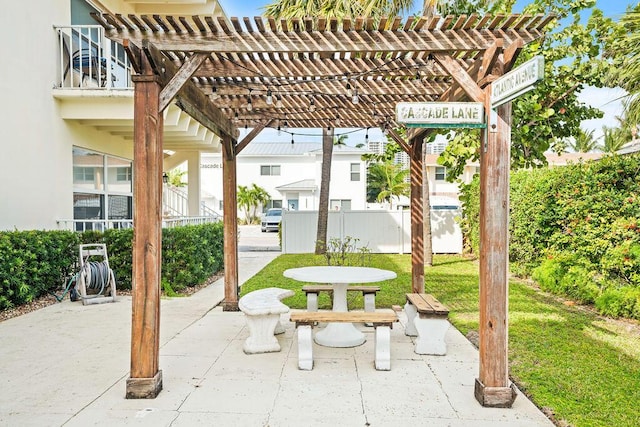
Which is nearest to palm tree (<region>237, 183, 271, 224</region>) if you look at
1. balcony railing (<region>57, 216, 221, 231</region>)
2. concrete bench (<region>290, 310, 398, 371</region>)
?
balcony railing (<region>57, 216, 221, 231</region>)

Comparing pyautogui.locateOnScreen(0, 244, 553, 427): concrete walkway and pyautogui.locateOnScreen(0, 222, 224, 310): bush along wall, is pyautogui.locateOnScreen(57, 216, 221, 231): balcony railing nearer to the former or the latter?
pyautogui.locateOnScreen(0, 222, 224, 310): bush along wall

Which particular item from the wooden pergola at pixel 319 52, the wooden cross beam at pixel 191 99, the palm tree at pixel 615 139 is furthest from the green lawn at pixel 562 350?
the wooden cross beam at pixel 191 99

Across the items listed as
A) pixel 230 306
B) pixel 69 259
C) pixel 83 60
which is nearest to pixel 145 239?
pixel 230 306

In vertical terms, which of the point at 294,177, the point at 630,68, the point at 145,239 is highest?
the point at 294,177

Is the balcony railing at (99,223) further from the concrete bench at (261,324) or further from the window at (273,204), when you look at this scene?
the window at (273,204)

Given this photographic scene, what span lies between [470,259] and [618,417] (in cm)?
1088

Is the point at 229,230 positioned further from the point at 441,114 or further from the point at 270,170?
the point at 270,170

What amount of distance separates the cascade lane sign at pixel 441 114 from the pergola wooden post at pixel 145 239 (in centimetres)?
199

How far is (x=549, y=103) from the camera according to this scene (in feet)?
30.9

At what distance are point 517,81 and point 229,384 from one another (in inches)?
130

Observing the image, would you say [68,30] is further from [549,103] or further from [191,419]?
[549,103]

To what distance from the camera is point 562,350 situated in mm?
5035

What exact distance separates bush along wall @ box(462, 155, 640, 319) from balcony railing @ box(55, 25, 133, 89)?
8157mm

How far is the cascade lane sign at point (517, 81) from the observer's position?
2.83 m
